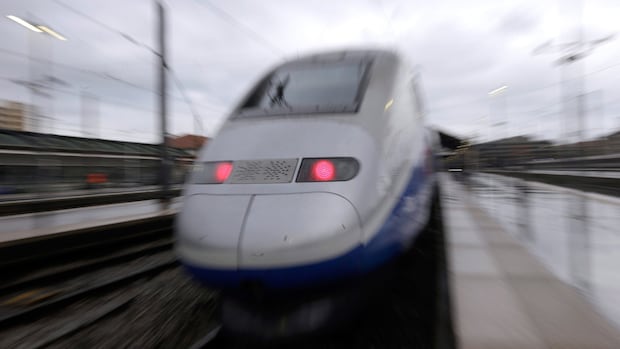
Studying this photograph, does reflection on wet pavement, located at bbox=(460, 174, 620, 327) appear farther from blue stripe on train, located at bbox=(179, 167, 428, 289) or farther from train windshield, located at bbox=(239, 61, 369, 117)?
train windshield, located at bbox=(239, 61, 369, 117)

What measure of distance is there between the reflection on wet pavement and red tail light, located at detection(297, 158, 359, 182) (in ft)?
6.05

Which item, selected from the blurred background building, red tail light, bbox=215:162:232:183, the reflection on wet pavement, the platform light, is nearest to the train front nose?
red tail light, bbox=215:162:232:183

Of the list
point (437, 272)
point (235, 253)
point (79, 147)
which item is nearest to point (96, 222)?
point (235, 253)

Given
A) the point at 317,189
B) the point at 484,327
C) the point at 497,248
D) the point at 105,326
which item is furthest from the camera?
the point at 497,248

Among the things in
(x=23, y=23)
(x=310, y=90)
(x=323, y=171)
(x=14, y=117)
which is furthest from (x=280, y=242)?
(x=14, y=117)

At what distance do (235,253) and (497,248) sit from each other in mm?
3231

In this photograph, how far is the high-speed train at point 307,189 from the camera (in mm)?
1786

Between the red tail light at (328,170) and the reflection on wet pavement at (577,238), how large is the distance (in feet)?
6.05

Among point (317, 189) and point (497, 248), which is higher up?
point (317, 189)

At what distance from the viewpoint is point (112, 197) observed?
27.6 feet

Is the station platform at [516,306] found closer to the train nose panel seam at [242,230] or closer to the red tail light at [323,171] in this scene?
the red tail light at [323,171]

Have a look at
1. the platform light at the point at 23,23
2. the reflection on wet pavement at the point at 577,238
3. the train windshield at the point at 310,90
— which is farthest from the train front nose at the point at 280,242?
Result: the platform light at the point at 23,23

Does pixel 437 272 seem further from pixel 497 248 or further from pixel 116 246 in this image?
pixel 116 246

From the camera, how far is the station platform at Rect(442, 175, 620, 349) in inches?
77.4
